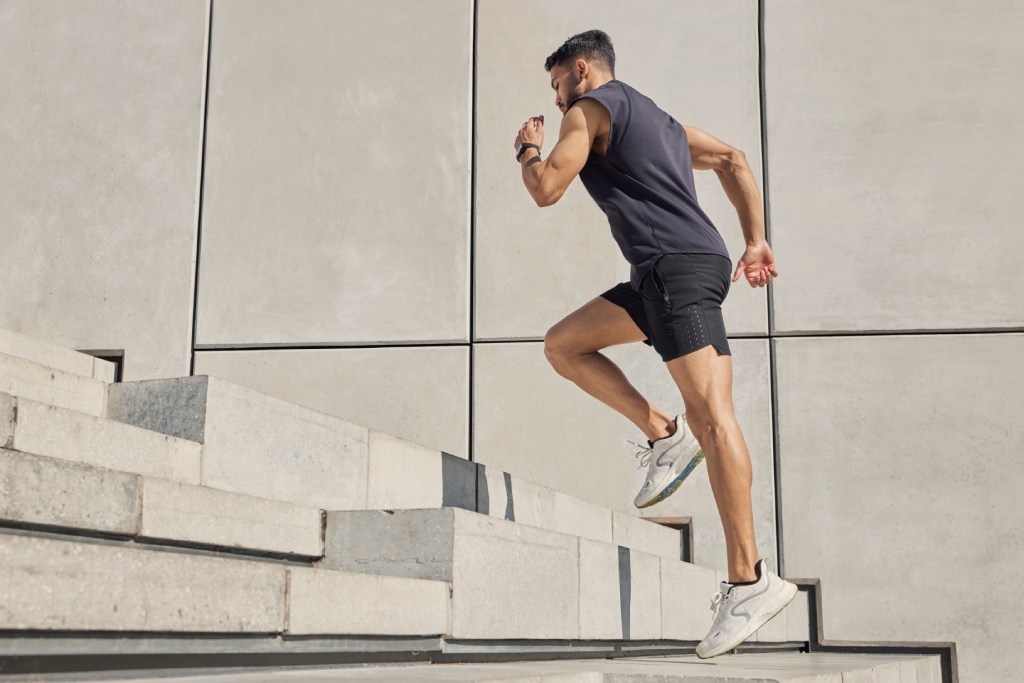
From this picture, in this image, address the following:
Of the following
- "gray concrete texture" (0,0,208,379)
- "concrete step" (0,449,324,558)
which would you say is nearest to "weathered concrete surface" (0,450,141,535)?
"concrete step" (0,449,324,558)

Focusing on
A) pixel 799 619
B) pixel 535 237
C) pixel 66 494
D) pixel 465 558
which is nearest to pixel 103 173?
pixel 535 237

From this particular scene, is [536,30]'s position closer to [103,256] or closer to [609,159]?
[103,256]

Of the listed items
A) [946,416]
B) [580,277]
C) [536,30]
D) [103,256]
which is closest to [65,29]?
[103,256]

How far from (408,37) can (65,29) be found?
210cm

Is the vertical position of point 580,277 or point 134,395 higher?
point 580,277

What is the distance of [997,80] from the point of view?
6.18m

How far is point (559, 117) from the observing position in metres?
6.64

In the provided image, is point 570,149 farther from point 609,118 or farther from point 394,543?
point 394,543

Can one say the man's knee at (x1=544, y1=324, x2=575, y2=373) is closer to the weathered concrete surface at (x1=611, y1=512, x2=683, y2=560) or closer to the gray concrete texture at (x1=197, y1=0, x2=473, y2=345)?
the weathered concrete surface at (x1=611, y1=512, x2=683, y2=560)

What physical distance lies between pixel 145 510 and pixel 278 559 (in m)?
0.56

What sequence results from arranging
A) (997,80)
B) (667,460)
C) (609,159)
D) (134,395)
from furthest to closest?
(997,80) → (667,460) → (609,159) → (134,395)

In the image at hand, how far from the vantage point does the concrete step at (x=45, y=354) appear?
4324mm

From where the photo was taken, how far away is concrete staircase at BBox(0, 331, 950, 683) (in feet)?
6.52

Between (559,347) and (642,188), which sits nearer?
(642,188)
